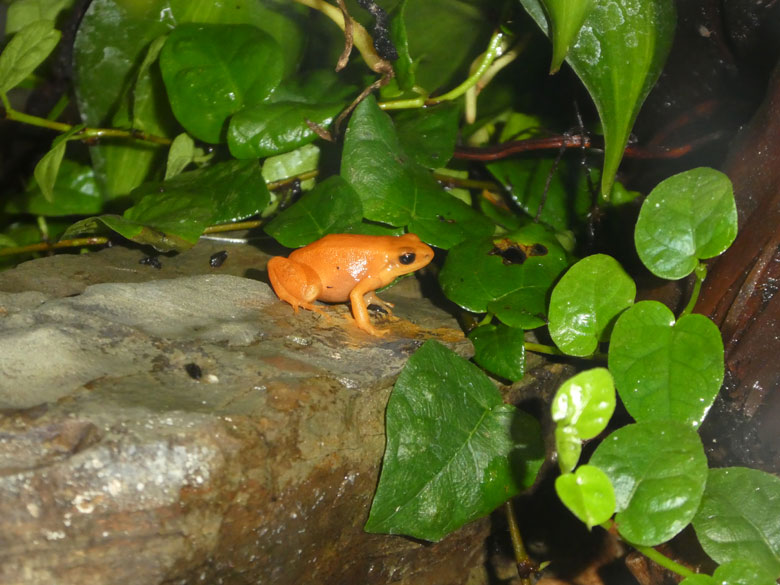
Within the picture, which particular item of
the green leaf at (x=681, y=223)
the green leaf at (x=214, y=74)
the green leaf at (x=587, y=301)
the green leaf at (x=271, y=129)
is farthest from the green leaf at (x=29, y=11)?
the green leaf at (x=681, y=223)

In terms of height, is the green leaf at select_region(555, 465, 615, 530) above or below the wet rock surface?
above

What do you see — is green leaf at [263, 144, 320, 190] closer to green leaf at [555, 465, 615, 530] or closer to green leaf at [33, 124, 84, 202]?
green leaf at [33, 124, 84, 202]

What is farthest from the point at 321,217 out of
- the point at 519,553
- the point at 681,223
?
the point at 519,553

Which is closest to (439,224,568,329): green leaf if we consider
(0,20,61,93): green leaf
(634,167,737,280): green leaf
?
(634,167,737,280): green leaf

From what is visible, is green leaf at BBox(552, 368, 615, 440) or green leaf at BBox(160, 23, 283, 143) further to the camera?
green leaf at BBox(160, 23, 283, 143)

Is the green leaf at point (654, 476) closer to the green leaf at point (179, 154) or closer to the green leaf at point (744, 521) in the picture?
the green leaf at point (744, 521)

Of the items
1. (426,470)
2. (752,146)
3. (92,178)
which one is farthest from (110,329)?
(752,146)
